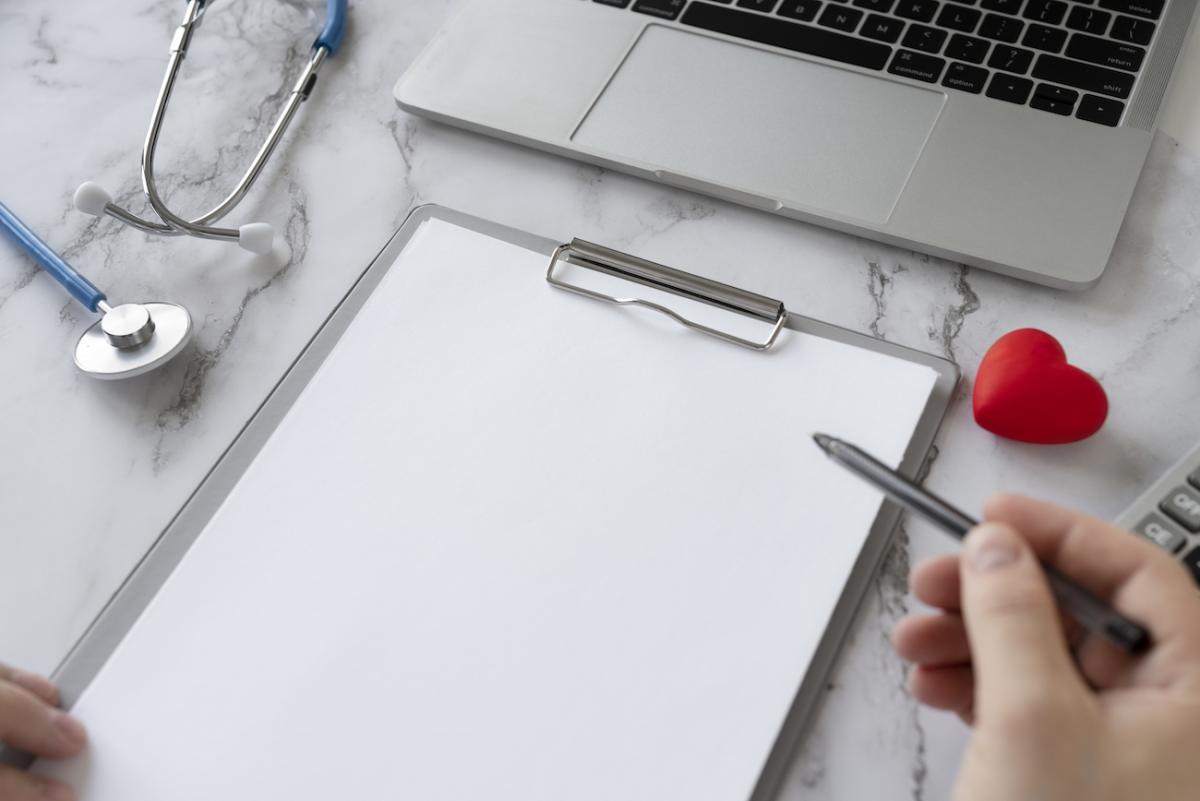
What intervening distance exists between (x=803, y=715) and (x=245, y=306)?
41 centimetres

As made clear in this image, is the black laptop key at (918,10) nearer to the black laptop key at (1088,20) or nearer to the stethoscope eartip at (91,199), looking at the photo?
the black laptop key at (1088,20)

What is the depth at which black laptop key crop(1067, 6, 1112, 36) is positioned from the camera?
0.68m

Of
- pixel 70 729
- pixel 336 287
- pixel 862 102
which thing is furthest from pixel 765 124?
pixel 70 729

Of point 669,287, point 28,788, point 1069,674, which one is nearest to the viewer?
point 1069,674

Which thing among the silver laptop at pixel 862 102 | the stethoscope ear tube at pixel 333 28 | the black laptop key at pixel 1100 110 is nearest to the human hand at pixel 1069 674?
the silver laptop at pixel 862 102

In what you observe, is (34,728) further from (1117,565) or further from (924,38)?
(924,38)

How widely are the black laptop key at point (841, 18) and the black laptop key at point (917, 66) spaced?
43 mm

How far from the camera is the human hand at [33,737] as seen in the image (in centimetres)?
45

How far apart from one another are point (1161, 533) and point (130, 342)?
1.80 feet

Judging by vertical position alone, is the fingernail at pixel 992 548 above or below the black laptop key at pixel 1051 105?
below

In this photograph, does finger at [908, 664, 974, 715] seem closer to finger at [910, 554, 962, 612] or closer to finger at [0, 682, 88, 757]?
finger at [910, 554, 962, 612]

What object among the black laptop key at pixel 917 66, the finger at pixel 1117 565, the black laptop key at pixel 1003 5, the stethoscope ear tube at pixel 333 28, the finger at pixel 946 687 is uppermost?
the black laptop key at pixel 1003 5

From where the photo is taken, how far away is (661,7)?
0.75 m

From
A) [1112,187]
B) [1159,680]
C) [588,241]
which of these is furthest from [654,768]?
[1112,187]
